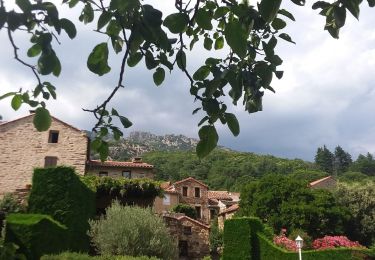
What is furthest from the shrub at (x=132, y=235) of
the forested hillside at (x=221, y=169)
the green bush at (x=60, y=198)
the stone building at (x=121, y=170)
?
the forested hillside at (x=221, y=169)

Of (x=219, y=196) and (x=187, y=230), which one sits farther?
(x=219, y=196)

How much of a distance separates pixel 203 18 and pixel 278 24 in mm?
436

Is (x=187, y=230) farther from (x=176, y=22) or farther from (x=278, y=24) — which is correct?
(x=176, y=22)

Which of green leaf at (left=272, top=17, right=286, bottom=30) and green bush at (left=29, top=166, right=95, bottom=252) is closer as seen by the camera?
green leaf at (left=272, top=17, right=286, bottom=30)

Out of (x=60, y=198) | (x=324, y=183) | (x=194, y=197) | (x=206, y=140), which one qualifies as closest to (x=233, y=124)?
(x=206, y=140)

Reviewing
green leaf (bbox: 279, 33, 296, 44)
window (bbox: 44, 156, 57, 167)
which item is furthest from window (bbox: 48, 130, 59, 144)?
green leaf (bbox: 279, 33, 296, 44)

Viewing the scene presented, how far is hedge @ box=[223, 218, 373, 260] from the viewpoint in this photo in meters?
18.0

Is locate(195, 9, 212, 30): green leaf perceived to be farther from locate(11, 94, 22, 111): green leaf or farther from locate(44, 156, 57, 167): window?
locate(44, 156, 57, 167): window

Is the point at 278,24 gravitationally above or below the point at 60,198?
below

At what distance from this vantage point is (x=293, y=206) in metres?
31.8

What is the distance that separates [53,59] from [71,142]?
2487 centimetres

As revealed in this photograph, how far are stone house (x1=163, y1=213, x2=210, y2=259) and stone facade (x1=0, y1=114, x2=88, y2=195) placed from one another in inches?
273

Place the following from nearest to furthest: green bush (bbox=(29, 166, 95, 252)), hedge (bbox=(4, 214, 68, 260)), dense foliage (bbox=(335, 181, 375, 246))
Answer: hedge (bbox=(4, 214, 68, 260)), green bush (bbox=(29, 166, 95, 252)), dense foliage (bbox=(335, 181, 375, 246))

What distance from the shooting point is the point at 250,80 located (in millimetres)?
1660
